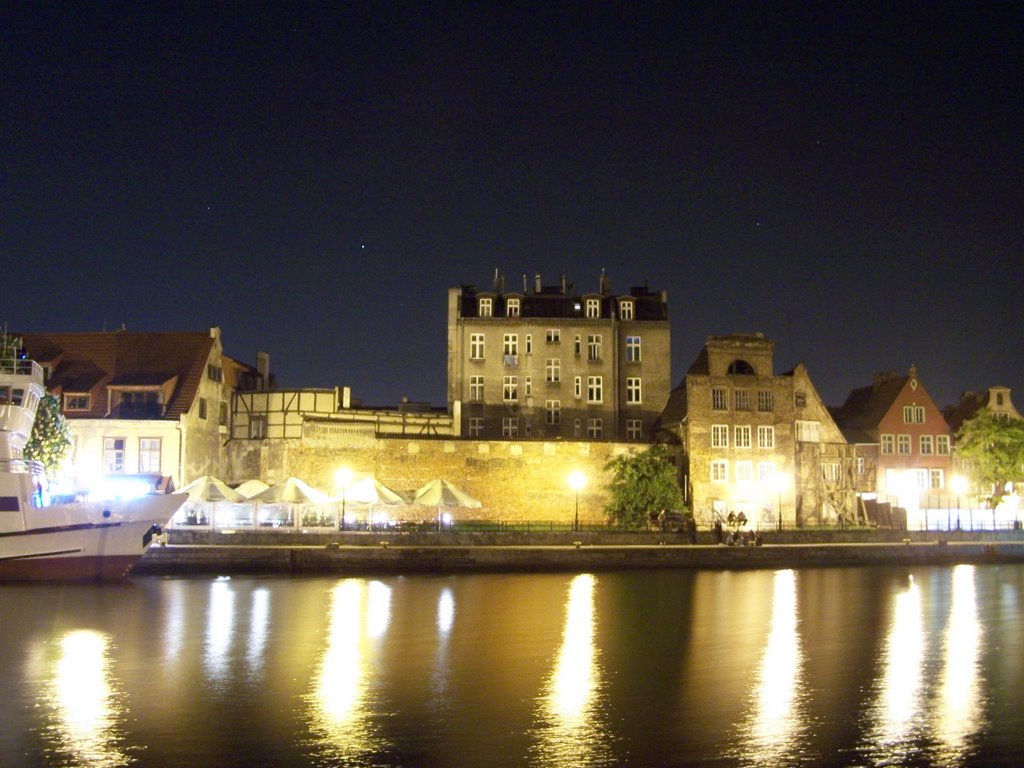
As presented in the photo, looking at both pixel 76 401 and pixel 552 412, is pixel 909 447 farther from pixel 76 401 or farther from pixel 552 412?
pixel 76 401

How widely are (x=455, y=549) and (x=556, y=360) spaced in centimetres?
2195

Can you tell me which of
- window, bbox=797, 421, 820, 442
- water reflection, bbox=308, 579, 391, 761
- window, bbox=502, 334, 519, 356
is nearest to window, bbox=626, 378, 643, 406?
window, bbox=502, 334, 519, 356

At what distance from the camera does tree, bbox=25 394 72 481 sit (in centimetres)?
4494

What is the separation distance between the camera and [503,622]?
32.2 metres

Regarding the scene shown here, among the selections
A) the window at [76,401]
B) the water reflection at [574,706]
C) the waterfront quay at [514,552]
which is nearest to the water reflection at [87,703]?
the water reflection at [574,706]

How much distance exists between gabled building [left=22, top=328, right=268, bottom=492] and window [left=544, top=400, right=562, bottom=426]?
17886 millimetres

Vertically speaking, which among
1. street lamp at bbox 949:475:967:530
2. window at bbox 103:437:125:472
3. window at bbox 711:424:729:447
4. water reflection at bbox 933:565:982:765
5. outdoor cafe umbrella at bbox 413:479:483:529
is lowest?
water reflection at bbox 933:565:982:765

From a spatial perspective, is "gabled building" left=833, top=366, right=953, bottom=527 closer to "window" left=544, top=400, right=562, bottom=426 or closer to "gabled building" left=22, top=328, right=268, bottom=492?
"window" left=544, top=400, right=562, bottom=426

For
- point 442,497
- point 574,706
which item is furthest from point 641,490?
point 574,706

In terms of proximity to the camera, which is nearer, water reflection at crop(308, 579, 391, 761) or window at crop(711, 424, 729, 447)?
water reflection at crop(308, 579, 391, 761)

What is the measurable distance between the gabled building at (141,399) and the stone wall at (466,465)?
267cm

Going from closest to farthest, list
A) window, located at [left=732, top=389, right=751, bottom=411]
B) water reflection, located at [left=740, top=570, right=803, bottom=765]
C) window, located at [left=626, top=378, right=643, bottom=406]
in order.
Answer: water reflection, located at [left=740, top=570, right=803, bottom=765] → window, located at [left=732, top=389, right=751, bottom=411] → window, located at [left=626, top=378, right=643, bottom=406]

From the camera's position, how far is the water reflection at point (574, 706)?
18.2 m

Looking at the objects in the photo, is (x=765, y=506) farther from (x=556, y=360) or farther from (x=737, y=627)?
(x=737, y=627)
